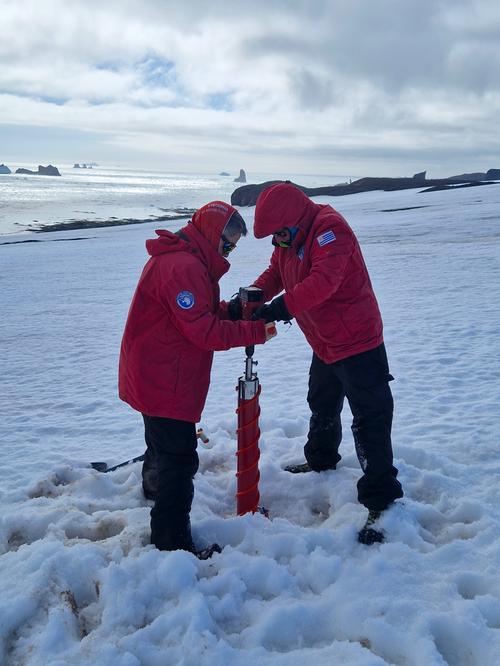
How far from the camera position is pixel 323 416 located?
13.3 feet

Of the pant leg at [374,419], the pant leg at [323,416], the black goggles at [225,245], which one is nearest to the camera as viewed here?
the black goggles at [225,245]

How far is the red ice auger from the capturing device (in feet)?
11.3

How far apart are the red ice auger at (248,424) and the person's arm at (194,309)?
371 millimetres

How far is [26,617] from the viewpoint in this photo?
2.75 m

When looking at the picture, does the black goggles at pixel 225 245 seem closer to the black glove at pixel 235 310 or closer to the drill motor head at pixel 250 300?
the drill motor head at pixel 250 300

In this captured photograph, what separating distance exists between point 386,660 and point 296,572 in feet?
2.14

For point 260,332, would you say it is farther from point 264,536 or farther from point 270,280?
point 264,536

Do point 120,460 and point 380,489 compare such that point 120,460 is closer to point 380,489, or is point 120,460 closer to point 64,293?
point 380,489

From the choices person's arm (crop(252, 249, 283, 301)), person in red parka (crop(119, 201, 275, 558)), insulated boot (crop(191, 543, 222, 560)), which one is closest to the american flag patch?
person in red parka (crop(119, 201, 275, 558))

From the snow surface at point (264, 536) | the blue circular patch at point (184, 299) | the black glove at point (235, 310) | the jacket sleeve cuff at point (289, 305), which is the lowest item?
the snow surface at point (264, 536)

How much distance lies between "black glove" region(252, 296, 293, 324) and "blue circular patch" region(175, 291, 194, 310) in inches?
20.0

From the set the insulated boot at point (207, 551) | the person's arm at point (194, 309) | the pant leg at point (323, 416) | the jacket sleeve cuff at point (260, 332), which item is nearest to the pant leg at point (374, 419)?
the pant leg at point (323, 416)

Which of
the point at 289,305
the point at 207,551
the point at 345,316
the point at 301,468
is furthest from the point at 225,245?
the point at 301,468

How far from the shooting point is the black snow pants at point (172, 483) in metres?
3.20
